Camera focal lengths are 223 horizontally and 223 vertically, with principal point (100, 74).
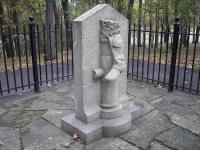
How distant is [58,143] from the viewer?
340cm

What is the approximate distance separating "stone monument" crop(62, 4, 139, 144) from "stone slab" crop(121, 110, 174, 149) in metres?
0.16

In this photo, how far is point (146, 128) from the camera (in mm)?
3852

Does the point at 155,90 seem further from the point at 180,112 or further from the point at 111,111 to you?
the point at 111,111

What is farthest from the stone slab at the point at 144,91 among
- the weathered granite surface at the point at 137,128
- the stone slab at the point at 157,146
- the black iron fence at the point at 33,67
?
the black iron fence at the point at 33,67

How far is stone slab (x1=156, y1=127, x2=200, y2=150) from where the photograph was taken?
3.34 metres

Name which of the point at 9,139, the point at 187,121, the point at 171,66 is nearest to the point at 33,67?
the point at 9,139

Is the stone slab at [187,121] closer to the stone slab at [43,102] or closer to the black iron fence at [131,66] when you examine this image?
the black iron fence at [131,66]

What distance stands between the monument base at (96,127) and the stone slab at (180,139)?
0.60 metres

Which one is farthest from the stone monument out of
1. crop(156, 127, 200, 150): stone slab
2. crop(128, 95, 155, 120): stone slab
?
crop(156, 127, 200, 150): stone slab

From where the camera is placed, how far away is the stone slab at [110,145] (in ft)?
10.8

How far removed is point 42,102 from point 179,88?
3566 mm

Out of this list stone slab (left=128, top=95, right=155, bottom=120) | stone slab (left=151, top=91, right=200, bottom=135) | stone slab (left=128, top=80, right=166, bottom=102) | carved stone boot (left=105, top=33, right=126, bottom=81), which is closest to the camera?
carved stone boot (left=105, top=33, right=126, bottom=81)

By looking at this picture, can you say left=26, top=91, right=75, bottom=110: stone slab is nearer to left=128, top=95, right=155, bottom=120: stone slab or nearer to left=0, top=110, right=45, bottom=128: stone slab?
left=0, top=110, right=45, bottom=128: stone slab

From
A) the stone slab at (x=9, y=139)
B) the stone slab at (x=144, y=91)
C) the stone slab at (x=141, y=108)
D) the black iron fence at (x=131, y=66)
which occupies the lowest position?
the stone slab at (x=9, y=139)
